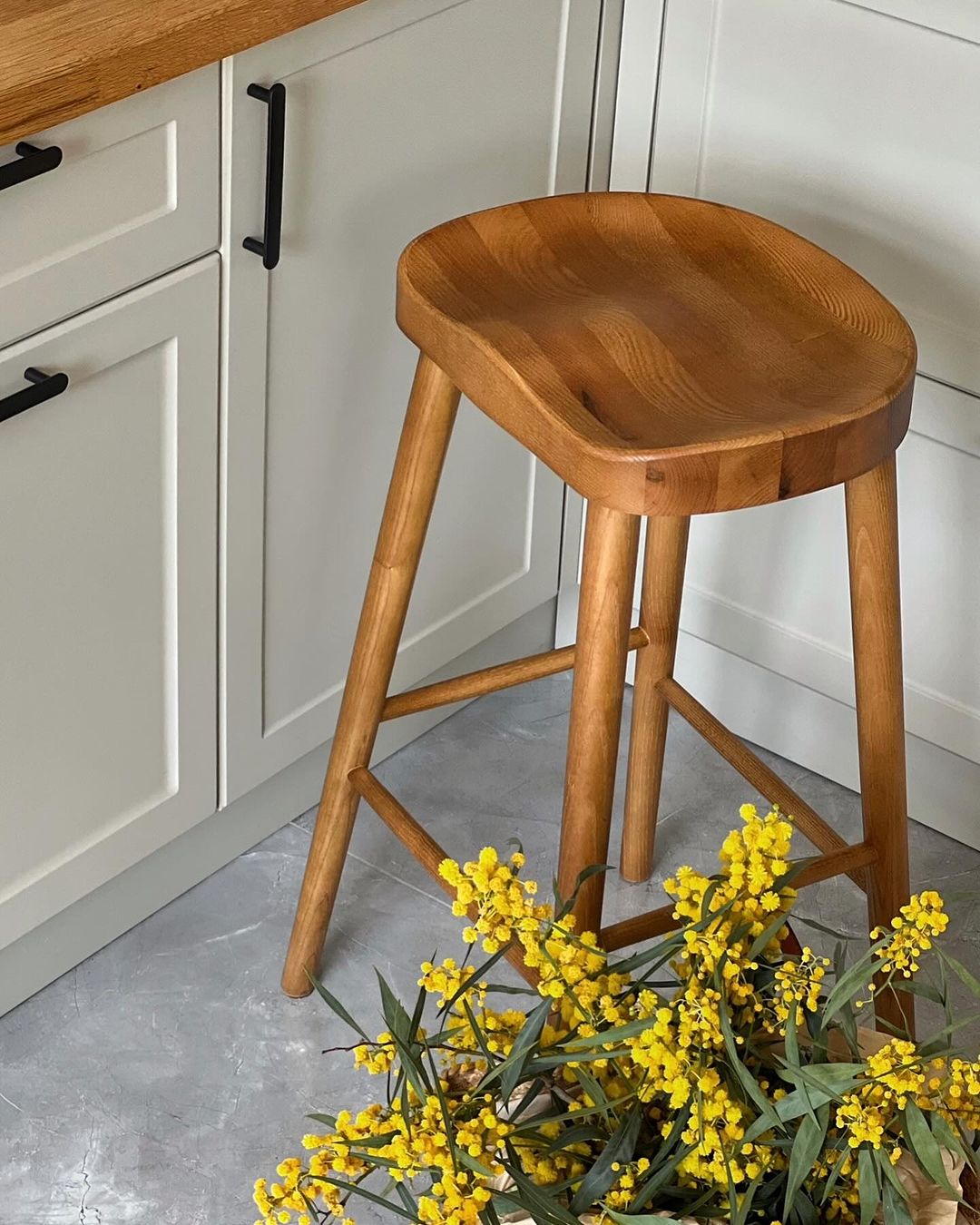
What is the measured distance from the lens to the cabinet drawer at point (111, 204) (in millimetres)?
1192

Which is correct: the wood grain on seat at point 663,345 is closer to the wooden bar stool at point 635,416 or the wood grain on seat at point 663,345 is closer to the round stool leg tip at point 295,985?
the wooden bar stool at point 635,416

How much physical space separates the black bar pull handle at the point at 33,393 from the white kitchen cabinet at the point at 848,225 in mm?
762

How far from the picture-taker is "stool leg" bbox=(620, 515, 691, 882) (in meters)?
1.60

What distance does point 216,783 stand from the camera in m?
1.66

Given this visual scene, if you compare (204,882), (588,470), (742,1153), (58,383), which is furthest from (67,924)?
(742,1153)

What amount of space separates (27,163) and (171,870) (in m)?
0.83

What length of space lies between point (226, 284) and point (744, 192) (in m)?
0.59

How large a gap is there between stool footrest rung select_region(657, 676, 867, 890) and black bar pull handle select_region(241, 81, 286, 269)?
0.58m

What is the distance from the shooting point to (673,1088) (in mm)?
856

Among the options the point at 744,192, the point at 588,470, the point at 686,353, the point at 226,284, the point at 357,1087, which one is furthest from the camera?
the point at 744,192

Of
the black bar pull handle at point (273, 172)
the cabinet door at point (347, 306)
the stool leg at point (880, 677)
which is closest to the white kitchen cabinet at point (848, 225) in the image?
the cabinet door at point (347, 306)

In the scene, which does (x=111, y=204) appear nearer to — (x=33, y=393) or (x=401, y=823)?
(x=33, y=393)

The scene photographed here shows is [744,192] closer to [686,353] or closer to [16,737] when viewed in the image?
[686,353]

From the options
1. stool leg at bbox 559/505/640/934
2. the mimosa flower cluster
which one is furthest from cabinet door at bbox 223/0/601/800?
the mimosa flower cluster
